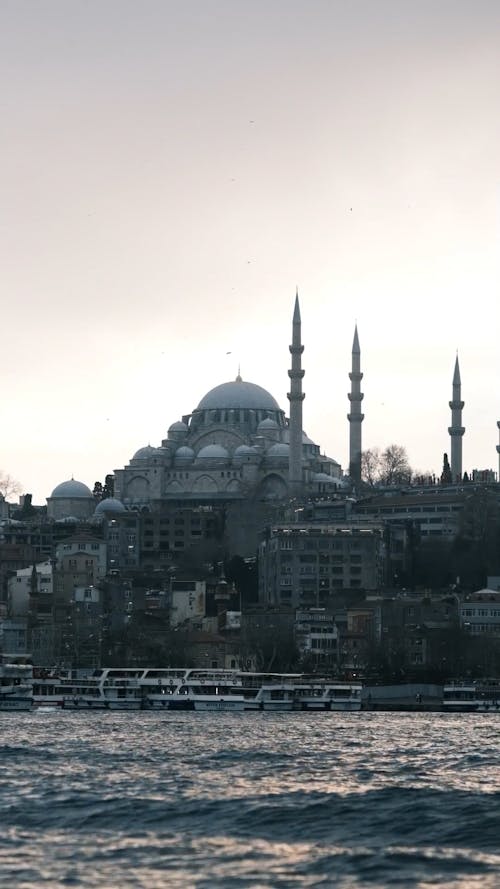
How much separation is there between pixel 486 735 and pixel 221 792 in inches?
922

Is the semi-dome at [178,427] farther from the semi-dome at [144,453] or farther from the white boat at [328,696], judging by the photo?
the white boat at [328,696]

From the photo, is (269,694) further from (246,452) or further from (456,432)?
(246,452)

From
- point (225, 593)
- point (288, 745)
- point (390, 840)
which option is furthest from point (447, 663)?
point (390, 840)

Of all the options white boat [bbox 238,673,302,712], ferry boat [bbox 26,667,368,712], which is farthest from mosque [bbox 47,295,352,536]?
ferry boat [bbox 26,667,368,712]

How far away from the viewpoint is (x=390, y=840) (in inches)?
1598

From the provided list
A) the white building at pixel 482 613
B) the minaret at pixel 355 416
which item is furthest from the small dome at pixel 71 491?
the white building at pixel 482 613

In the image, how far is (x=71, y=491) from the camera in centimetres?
16250

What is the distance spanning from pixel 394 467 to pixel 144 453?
19314 mm

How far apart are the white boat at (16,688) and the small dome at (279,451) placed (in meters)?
68.7

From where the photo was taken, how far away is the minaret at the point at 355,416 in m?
151

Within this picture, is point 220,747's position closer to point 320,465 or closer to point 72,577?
point 72,577

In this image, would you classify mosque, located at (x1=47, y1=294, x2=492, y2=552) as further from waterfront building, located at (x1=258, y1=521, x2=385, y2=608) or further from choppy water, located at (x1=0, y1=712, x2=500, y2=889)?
choppy water, located at (x1=0, y1=712, x2=500, y2=889)

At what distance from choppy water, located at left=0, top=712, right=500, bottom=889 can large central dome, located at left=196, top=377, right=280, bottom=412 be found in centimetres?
10502

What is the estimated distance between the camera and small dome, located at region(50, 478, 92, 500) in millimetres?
162125
